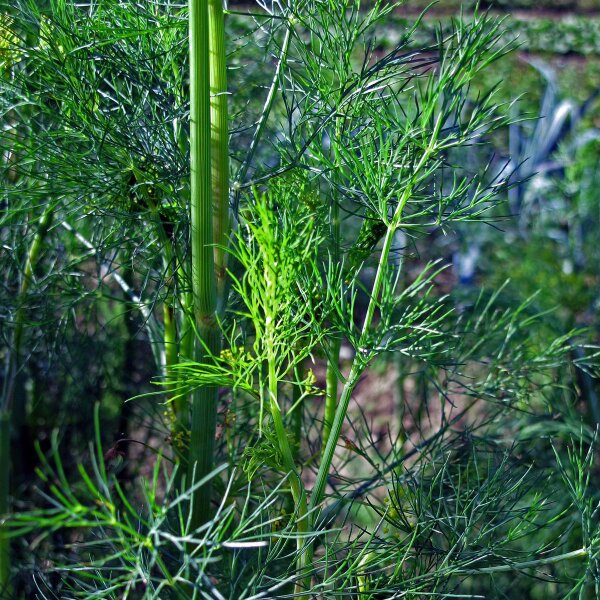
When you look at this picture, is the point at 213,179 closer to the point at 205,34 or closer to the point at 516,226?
the point at 205,34

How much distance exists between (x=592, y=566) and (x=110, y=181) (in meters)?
0.45

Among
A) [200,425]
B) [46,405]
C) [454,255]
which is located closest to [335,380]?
[200,425]

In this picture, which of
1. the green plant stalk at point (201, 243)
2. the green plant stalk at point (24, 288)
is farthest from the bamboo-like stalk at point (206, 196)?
the green plant stalk at point (24, 288)

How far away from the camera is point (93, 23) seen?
622mm

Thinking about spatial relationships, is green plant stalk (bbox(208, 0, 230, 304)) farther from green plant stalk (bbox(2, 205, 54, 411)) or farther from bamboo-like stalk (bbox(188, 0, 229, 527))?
green plant stalk (bbox(2, 205, 54, 411))

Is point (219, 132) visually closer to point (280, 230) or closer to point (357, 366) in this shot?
point (280, 230)

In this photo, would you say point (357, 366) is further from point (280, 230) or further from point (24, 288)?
point (24, 288)

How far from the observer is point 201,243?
0.55 metres

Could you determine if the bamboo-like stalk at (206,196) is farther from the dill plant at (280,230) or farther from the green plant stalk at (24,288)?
the green plant stalk at (24,288)

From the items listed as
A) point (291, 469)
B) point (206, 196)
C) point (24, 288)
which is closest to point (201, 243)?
point (206, 196)

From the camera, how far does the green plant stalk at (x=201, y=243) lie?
53 cm

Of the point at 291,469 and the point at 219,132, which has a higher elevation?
the point at 219,132

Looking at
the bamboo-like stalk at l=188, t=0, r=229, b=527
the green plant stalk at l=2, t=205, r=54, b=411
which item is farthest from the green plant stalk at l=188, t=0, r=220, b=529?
the green plant stalk at l=2, t=205, r=54, b=411

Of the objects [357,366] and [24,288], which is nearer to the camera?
[357,366]
